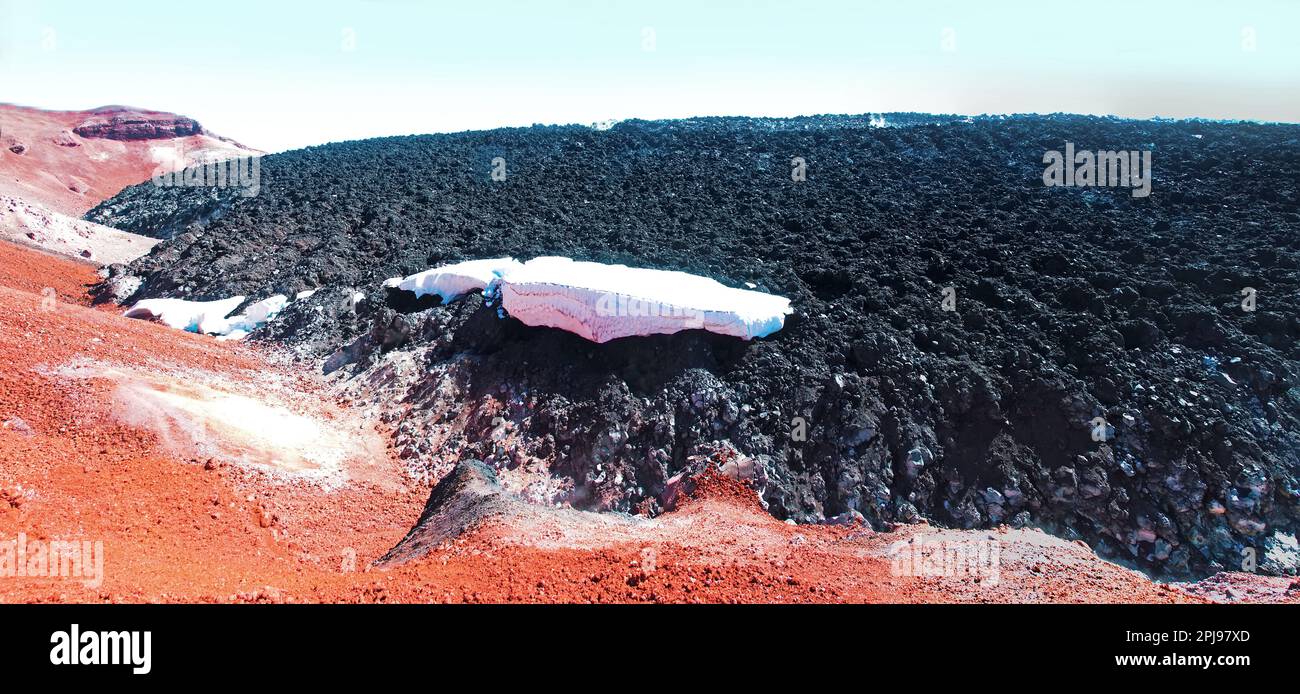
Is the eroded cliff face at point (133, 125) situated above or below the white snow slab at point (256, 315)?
above

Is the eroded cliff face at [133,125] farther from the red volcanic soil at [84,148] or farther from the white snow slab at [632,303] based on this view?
the white snow slab at [632,303]

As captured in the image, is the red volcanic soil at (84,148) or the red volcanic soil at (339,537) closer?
the red volcanic soil at (339,537)

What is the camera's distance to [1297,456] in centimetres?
823

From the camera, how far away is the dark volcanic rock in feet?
28.0

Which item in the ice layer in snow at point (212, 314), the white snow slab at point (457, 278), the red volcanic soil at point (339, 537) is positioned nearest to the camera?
the red volcanic soil at point (339, 537)

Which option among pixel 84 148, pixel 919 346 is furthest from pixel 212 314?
pixel 84 148

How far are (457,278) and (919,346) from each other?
10.0m

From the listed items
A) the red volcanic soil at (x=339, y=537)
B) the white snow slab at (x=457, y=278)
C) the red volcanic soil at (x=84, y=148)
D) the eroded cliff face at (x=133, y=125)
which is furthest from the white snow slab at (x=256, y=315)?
the eroded cliff face at (x=133, y=125)

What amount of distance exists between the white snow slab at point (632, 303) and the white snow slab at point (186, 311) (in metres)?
9.35

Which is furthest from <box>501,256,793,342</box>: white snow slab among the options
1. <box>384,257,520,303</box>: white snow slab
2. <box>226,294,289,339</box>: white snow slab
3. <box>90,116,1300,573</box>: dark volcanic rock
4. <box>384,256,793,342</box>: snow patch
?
<box>226,294,289,339</box>: white snow slab

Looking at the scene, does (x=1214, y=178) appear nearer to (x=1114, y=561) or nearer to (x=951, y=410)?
(x=951, y=410)

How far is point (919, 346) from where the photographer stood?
10695 millimetres

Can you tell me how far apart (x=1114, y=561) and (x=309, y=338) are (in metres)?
16.1

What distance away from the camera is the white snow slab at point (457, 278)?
14344mm
